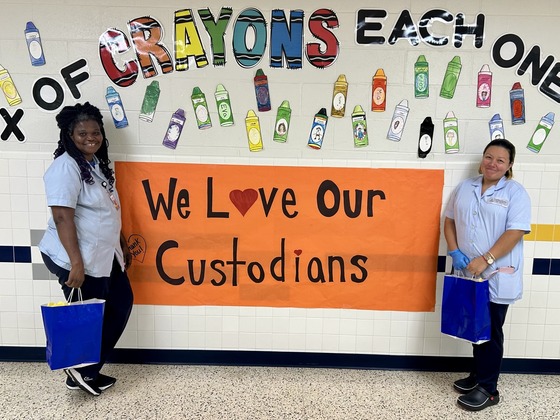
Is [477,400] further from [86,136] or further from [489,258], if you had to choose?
[86,136]

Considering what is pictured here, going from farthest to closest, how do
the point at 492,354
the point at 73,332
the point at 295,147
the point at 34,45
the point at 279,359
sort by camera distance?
the point at 279,359
the point at 295,147
the point at 34,45
the point at 492,354
the point at 73,332

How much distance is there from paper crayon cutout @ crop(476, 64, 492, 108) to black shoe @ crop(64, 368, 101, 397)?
8.75ft

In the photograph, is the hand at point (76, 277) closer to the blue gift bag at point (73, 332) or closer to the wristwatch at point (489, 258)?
the blue gift bag at point (73, 332)

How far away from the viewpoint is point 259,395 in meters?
2.78

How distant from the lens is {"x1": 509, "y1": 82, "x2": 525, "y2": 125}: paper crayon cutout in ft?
9.19

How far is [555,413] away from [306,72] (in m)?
2.30

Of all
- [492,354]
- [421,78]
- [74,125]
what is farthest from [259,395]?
[421,78]

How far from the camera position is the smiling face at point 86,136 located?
2.53 metres

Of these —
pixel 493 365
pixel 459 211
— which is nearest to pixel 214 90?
pixel 459 211

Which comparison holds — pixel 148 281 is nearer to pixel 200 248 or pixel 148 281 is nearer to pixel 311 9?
pixel 200 248

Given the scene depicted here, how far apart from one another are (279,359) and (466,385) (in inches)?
43.8

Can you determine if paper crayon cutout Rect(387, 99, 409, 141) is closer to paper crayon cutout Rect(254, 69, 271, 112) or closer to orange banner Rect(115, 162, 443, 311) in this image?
orange banner Rect(115, 162, 443, 311)

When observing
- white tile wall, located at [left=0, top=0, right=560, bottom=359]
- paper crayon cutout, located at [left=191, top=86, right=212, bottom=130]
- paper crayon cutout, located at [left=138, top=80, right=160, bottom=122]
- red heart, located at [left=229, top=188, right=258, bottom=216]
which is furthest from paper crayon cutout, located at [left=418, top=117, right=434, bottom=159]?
paper crayon cutout, located at [left=138, top=80, right=160, bottom=122]

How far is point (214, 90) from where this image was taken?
2.82m
